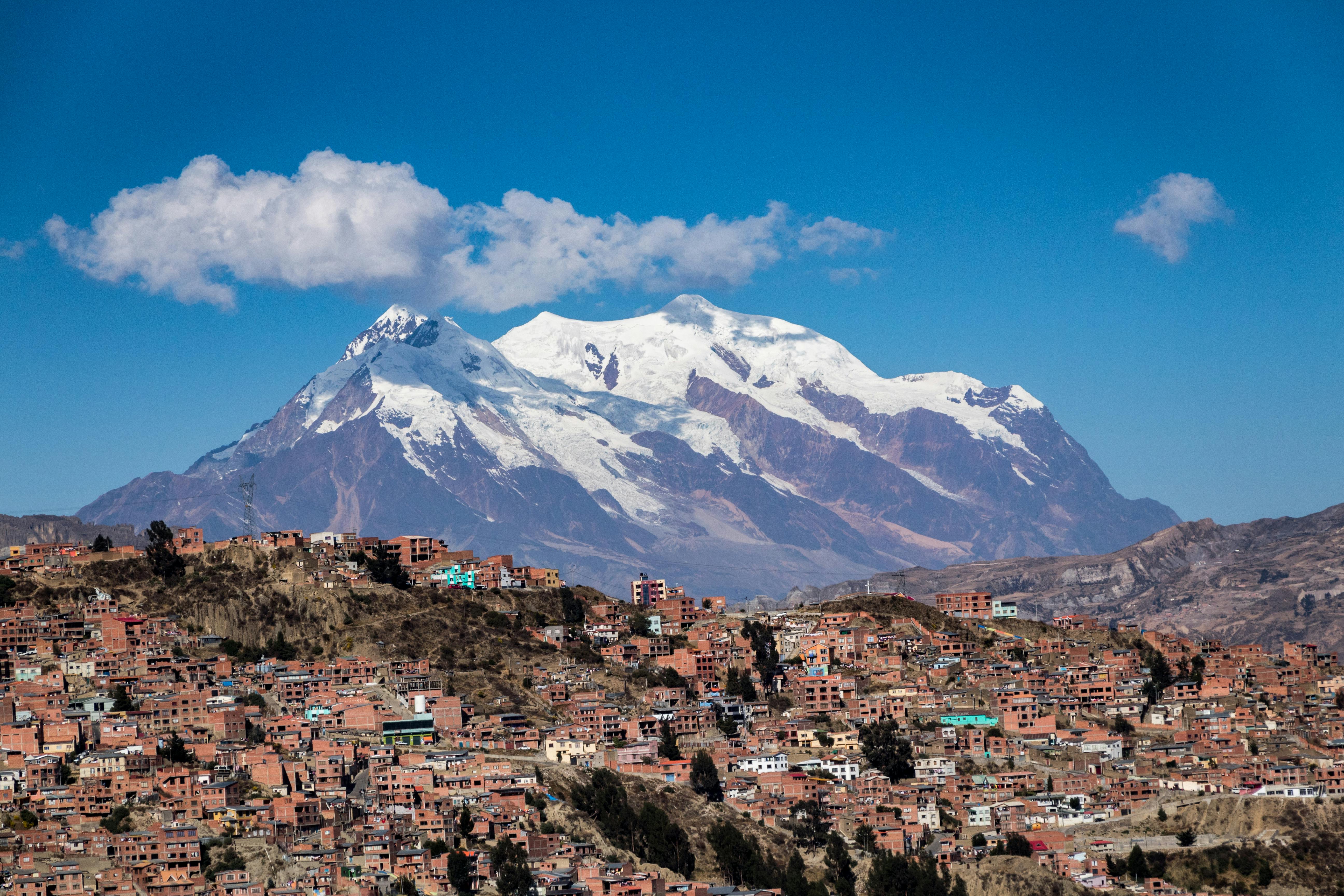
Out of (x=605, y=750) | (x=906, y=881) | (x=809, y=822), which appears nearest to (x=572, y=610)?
(x=605, y=750)

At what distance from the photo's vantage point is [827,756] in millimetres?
105188

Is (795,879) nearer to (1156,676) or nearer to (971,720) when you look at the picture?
(971,720)

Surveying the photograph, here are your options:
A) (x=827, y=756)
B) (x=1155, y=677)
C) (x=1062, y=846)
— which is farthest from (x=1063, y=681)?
(x=1062, y=846)

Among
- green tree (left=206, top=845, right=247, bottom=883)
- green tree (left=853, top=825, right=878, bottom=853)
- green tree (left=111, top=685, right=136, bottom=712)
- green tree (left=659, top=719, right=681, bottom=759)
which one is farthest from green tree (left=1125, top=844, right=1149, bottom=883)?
green tree (left=111, top=685, right=136, bottom=712)

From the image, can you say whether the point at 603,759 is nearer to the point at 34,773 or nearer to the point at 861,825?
the point at 861,825

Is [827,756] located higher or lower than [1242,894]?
higher

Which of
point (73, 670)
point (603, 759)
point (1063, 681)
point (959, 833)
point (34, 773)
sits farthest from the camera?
point (1063, 681)

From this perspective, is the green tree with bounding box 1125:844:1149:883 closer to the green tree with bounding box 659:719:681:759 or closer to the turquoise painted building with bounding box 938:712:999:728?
the turquoise painted building with bounding box 938:712:999:728

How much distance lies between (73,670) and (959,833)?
1872 inches

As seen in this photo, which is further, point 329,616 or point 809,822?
point 329,616

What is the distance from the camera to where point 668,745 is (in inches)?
4008

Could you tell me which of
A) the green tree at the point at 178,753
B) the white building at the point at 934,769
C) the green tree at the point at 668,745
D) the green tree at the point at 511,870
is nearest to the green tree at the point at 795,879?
the green tree at the point at 511,870

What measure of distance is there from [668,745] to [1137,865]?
24.3 m

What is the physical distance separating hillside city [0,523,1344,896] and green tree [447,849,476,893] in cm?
29
